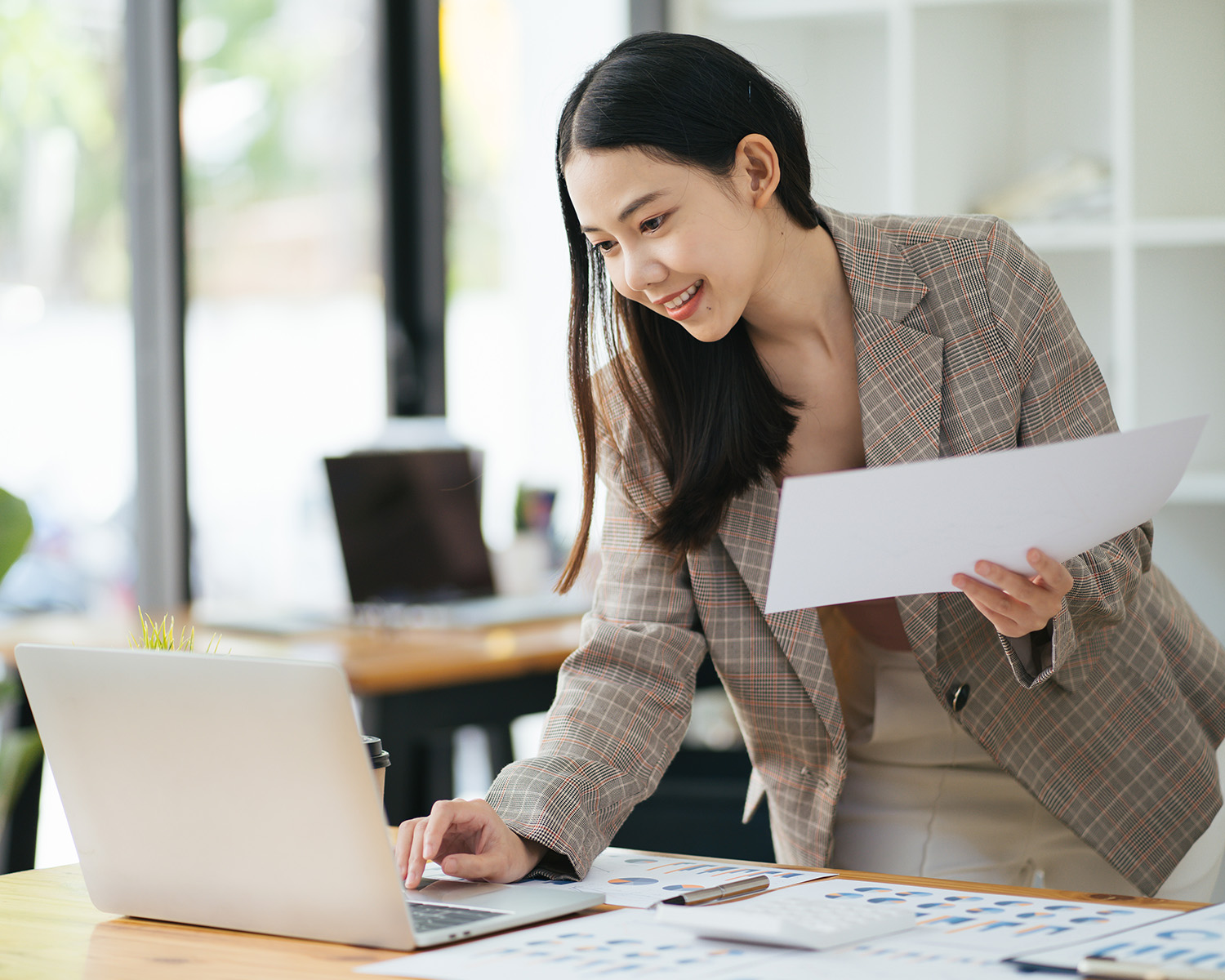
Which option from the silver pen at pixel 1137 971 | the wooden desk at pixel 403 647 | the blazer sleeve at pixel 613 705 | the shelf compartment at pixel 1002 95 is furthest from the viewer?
the shelf compartment at pixel 1002 95

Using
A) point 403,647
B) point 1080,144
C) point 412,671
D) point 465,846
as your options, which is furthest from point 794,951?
point 1080,144

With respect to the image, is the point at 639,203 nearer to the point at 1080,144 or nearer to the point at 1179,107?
the point at 1179,107

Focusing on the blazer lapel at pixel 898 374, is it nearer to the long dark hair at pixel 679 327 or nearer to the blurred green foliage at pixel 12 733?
the long dark hair at pixel 679 327

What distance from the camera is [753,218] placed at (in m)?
1.38

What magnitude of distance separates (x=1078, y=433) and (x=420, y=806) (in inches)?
76.0

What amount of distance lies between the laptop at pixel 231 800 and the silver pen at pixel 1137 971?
374mm

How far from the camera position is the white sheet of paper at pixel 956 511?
1.00 meters

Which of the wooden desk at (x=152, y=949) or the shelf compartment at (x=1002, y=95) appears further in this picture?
the shelf compartment at (x=1002, y=95)

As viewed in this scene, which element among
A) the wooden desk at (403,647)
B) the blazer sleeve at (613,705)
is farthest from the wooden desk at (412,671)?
the blazer sleeve at (613,705)

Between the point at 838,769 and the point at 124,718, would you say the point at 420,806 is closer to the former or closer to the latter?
the point at 838,769

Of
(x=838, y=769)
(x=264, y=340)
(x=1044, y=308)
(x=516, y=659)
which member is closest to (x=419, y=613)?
(x=516, y=659)

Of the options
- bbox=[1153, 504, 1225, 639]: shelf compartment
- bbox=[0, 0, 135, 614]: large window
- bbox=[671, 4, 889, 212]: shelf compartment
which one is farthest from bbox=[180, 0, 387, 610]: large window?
bbox=[1153, 504, 1225, 639]: shelf compartment

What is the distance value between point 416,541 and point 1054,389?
1758 millimetres

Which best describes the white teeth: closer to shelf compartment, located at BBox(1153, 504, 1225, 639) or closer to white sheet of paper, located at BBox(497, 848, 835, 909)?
white sheet of paper, located at BBox(497, 848, 835, 909)
